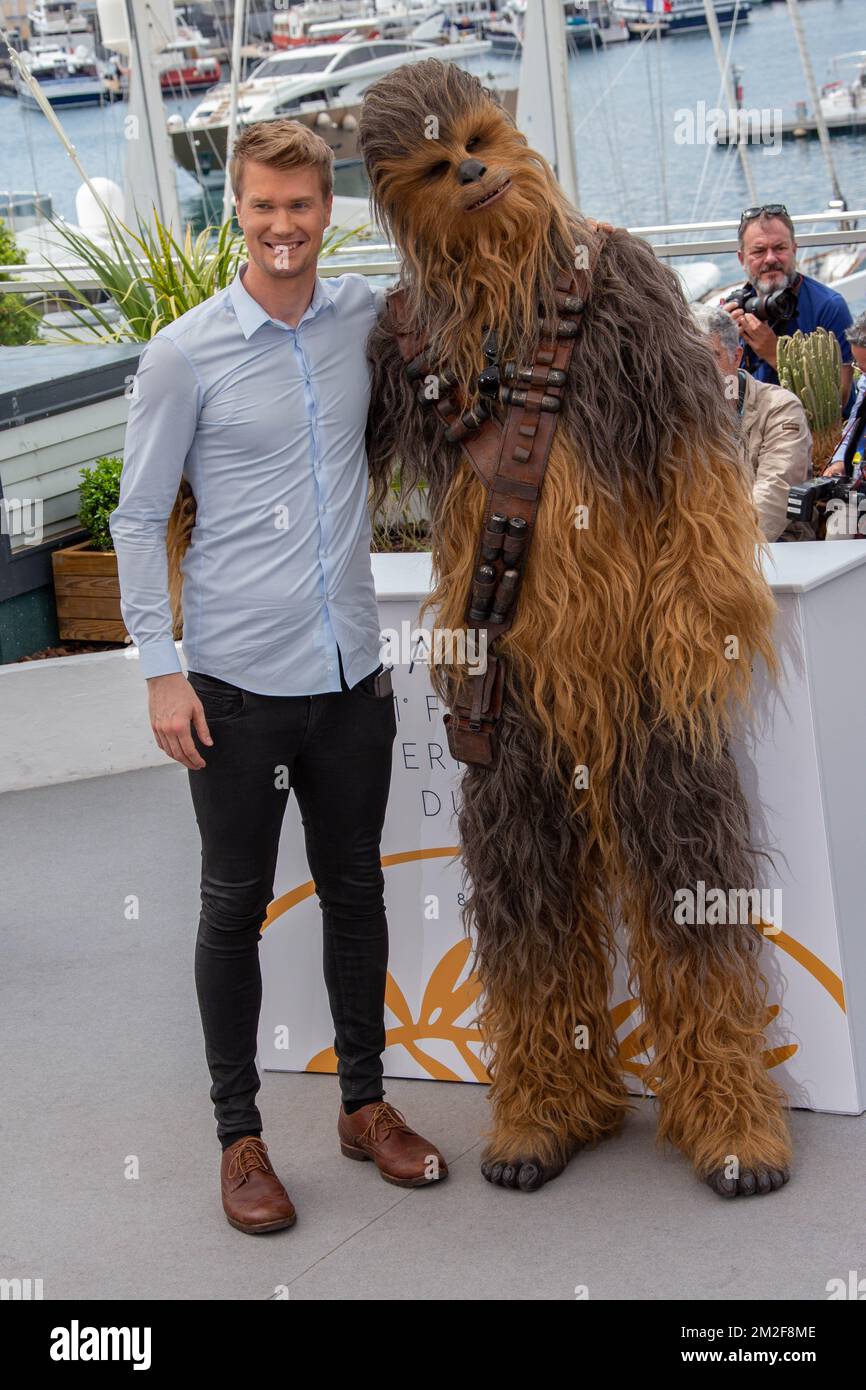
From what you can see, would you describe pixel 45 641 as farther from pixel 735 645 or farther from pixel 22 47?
pixel 22 47

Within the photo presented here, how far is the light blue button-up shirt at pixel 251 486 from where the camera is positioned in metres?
2.44

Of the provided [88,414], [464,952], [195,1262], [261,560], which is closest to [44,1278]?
[195,1262]

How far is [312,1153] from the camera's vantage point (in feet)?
9.59

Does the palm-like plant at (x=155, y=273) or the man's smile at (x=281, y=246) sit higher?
the man's smile at (x=281, y=246)

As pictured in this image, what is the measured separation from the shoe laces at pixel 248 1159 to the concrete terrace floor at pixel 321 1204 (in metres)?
0.10

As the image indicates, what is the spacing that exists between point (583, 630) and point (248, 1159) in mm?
1033

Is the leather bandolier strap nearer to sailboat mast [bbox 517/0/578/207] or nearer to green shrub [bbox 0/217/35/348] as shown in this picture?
sailboat mast [bbox 517/0/578/207]

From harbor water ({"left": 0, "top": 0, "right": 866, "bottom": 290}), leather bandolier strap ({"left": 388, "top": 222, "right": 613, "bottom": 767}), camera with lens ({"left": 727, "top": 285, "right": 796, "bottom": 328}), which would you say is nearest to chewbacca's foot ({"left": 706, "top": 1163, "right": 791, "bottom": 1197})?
leather bandolier strap ({"left": 388, "top": 222, "right": 613, "bottom": 767})

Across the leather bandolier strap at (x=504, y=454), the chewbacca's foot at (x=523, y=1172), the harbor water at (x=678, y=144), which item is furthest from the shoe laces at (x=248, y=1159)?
the harbor water at (x=678, y=144)

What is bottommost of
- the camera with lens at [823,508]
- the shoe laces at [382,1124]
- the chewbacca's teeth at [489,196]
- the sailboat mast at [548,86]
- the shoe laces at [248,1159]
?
the shoe laces at [382,1124]

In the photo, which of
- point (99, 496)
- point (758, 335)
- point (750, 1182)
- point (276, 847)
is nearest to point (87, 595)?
point (99, 496)

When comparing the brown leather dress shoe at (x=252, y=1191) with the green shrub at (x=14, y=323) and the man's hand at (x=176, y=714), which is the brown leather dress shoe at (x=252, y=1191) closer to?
the man's hand at (x=176, y=714)

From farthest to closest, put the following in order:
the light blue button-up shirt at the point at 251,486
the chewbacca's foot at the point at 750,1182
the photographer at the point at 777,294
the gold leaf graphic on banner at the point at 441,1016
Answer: the photographer at the point at 777,294 → the gold leaf graphic on banner at the point at 441,1016 → the chewbacca's foot at the point at 750,1182 → the light blue button-up shirt at the point at 251,486

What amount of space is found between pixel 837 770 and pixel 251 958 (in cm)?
102
